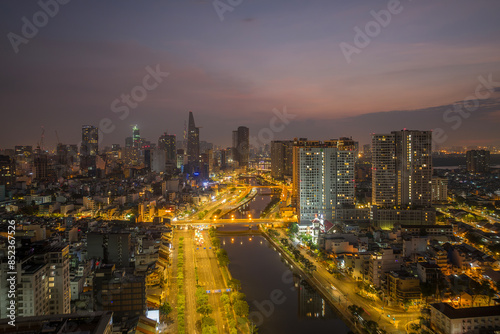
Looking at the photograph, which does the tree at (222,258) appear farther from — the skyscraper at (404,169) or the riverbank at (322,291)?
the skyscraper at (404,169)

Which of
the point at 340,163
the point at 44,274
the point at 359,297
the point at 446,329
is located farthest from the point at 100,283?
the point at 340,163

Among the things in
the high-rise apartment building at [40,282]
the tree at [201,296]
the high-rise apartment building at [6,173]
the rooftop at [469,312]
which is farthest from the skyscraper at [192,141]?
the rooftop at [469,312]

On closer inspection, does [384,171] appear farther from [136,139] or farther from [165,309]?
[136,139]

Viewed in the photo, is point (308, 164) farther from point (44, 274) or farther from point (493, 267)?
point (44, 274)

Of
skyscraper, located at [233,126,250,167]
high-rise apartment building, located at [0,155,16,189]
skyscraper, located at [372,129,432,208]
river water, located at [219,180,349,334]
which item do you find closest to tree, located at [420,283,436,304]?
river water, located at [219,180,349,334]

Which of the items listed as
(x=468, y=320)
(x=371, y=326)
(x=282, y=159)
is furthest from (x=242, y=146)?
(x=468, y=320)
